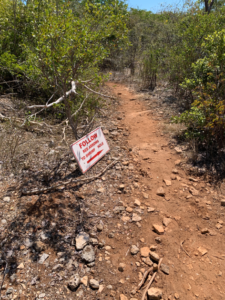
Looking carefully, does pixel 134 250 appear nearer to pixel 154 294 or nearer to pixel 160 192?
pixel 154 294

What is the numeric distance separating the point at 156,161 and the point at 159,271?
1722 millimetres

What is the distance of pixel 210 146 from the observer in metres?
3.31

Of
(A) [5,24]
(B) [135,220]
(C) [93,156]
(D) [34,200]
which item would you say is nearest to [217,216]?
(B) [135,220]

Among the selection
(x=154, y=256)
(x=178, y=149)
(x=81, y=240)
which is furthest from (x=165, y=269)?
(x=178, y=149)

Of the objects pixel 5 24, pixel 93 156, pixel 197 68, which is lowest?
pixel 93 156

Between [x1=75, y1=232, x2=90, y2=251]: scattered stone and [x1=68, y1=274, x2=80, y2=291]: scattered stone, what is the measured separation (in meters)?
0.25

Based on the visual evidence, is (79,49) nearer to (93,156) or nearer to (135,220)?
(93,156)

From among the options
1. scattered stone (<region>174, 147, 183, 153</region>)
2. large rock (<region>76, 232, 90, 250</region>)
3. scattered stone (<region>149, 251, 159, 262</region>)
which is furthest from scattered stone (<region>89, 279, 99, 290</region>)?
scattered stone (<region>174, 147, 183, 153</region>)

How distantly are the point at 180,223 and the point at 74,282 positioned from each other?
1.26 metres

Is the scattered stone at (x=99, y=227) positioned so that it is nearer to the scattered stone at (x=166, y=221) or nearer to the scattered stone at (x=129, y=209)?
the scattered stone at (x=129, y=209)

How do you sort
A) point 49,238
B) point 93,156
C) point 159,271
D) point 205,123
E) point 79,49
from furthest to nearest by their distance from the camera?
1. point 205,123
2. point 93,156
3. point 79,49
4. point 49,238
5. point 159,271

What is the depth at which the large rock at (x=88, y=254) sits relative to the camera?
1.84 m

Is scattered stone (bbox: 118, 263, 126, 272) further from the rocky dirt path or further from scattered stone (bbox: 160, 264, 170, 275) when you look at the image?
scattered stone (bbox: 160, 264, 170, 275)

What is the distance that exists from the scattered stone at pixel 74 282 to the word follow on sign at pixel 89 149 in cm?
127
